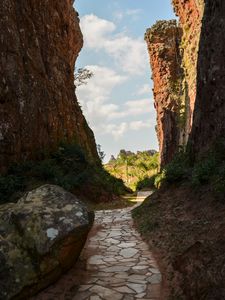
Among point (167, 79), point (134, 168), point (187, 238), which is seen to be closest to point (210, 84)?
point (187, 238)

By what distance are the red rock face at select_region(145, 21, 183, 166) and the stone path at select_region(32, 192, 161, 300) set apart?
1091 inches

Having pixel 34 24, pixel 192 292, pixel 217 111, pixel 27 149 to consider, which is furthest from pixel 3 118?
pixel 192 292

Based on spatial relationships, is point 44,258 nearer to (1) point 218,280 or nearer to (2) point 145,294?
(2) point 145,294

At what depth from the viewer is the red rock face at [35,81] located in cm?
1571

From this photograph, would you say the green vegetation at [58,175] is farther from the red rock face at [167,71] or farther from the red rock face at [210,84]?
the red rock face at [167,71]

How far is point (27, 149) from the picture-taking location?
16375 mm

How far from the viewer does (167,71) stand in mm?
38094

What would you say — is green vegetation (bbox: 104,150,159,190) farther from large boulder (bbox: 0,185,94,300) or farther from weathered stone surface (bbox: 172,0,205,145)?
large boulder (bbox: 0,185,94,300)

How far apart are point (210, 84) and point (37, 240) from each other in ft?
31.9

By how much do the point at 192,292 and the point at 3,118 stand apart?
12351mm

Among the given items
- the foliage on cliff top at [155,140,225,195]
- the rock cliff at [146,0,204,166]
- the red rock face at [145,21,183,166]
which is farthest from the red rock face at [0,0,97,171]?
the red rock face at [145,21,183,166]

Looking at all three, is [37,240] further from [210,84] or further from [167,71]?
[167,71]

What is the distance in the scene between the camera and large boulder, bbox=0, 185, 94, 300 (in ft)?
17.9

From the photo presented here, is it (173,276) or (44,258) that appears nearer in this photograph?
(44,258)
